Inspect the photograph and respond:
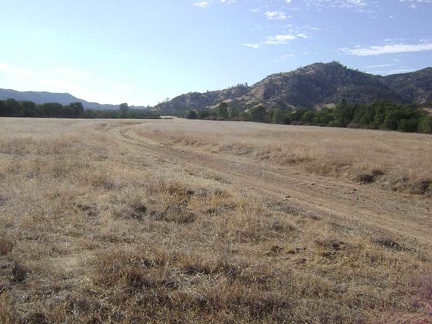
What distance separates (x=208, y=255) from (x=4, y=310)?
3.40m

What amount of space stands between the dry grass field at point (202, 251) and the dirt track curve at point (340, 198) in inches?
3.6

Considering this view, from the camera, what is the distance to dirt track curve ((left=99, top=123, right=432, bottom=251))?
A: 34.9 ft

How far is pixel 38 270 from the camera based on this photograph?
596cm

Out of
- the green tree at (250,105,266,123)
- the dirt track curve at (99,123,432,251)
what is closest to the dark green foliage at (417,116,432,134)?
the green tree at (250,105,266,123)

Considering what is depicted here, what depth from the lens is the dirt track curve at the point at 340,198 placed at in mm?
10648

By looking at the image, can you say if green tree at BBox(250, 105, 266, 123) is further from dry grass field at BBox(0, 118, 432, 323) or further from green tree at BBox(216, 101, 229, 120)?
dry grass field at BBox(0, 118, 432, 323)

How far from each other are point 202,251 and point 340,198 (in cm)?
875

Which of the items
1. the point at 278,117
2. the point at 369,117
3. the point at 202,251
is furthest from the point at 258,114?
the point at 202,251

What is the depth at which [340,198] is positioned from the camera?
556 inches

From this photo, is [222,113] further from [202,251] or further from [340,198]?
[202,251]

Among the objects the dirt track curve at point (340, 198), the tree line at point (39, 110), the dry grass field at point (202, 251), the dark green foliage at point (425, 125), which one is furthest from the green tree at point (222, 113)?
the dry grass field at point (202, 251)

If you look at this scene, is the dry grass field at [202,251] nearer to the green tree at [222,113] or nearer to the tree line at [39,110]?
the tree line at [39,110]

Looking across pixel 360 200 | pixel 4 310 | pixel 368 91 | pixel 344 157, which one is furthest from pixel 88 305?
pixel 368 91

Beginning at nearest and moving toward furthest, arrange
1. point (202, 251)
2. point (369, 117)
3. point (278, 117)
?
point (202, 251) < point (369, 117) < point (278, 117)
